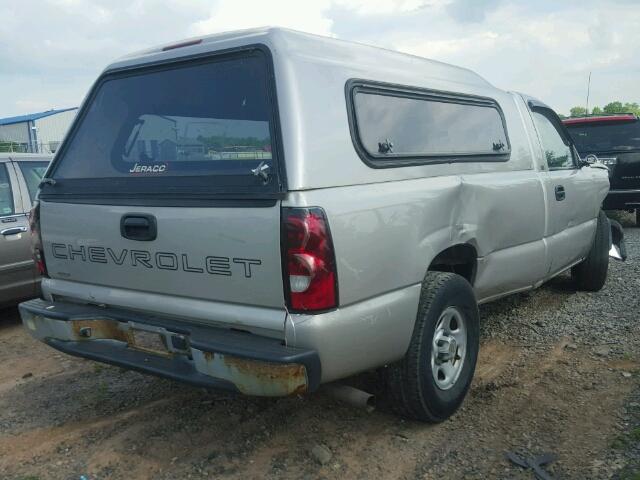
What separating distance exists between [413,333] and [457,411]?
29.7 inches

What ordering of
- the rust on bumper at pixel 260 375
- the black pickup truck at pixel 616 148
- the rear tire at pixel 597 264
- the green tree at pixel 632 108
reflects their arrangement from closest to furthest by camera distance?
1. the rust on bumper at pixel 260 375
2. the rear tire at pixel 597 264
3. the black pickup truck at pixel 616 148
4. the green tree at pixel 632 108

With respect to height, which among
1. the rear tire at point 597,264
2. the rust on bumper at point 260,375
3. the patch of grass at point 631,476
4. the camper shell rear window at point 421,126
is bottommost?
the patch of grass at point 631,476

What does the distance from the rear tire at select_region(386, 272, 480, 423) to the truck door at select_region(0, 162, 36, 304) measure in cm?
368

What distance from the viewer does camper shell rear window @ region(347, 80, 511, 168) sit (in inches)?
121

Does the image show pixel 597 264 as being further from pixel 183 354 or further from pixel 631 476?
pixel 183 354

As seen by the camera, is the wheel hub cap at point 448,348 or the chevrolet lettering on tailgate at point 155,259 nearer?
the chevrolet lettering on tailgate at point 155,259

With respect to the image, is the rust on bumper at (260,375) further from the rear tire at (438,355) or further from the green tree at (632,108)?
the green tree at (632,108)

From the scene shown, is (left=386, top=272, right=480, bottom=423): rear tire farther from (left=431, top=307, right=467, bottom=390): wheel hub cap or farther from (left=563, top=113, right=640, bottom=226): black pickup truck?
(left=563, top=113, right=640, bottom=226): black pickup truck

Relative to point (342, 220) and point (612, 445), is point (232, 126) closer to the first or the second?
point (342, 220)

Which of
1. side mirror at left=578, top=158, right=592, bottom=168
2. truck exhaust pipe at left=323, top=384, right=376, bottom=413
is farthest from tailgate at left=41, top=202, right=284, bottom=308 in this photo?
side mirror at left=578, top=158, right=592, bottom=168

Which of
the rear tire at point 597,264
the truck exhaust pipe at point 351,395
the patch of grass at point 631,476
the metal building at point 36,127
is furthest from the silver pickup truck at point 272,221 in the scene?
the metal building at point 36,127

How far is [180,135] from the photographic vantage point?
3.16 meters

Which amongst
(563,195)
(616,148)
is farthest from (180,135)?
(616,148)

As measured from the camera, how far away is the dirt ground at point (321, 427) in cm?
298
